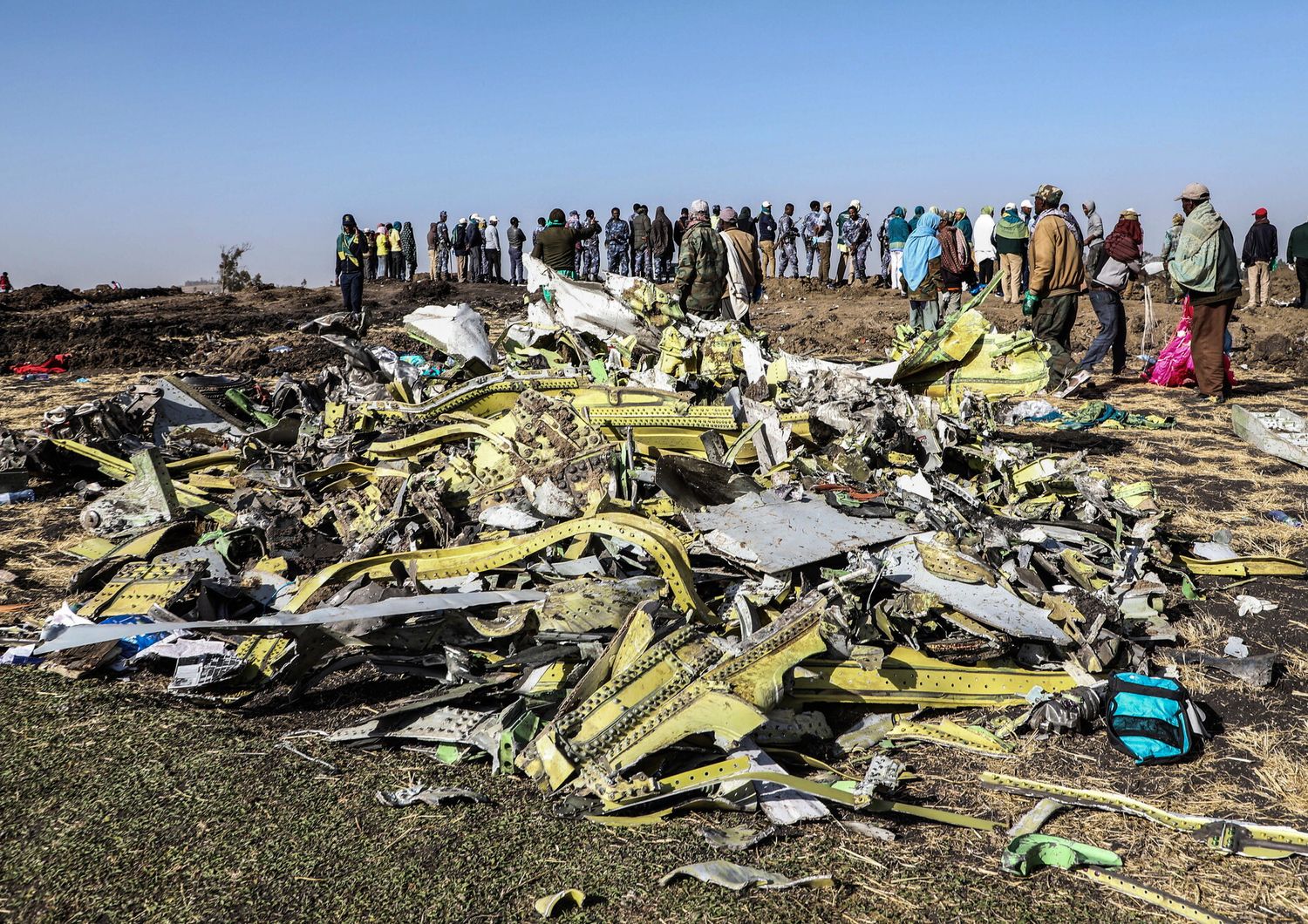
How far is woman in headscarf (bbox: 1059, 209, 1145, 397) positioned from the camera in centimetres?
949

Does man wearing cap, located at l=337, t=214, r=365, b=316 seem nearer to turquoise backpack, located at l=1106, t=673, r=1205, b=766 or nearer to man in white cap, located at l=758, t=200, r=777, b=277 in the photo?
man in white cap, located at l=758, t=200, r=777, b=277

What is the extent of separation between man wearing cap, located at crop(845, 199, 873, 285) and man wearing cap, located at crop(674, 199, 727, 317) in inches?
468

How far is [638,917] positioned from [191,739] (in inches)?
68.7

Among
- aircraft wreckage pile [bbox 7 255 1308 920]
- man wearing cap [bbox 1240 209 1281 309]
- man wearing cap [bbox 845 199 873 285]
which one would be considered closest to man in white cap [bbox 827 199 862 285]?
man wearing cap [bbox 845 199 873 285]

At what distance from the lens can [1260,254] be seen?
1547 centimetres

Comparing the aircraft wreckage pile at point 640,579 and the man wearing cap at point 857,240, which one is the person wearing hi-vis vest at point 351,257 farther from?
the man wearing cap at point 857,240

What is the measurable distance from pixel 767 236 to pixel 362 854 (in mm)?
19778

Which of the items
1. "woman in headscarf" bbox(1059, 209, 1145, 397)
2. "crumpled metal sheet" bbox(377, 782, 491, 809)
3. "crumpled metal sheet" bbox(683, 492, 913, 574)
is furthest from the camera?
"woman in headscarf" bbox(1059, 209, 1145, 397)

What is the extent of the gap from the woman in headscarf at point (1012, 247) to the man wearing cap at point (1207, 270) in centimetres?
450

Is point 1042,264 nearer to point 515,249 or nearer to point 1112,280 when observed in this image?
point 1112,280

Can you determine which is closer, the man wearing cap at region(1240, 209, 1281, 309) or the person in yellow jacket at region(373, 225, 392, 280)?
the man wearing cap at region(1240, 209, 1281, 309)

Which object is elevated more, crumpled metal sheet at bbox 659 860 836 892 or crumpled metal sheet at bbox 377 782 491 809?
crumpled metal sheet at bbox 377 782 491 809

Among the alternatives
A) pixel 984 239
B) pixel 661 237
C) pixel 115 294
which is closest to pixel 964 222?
pixel 984 239

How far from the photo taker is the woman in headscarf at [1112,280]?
949 centimetres
